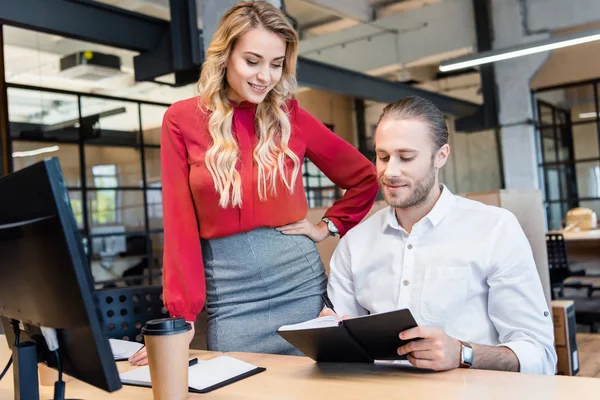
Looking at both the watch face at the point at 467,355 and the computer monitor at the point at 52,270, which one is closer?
the computer monitor at the point at 52,270

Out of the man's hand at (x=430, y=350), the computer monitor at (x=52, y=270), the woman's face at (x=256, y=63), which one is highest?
the woman's face at (x=256, y=63)

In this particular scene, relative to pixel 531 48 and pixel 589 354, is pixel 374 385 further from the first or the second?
pixel 531 48

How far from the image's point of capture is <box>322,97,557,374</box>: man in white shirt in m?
1.45

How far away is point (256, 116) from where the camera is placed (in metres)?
1.80

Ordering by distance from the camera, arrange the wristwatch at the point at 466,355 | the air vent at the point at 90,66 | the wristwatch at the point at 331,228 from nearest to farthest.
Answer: the wristwatch at the point at 466,355, the wristwatch at the point at 331,228, the air vent at the point at 90,66

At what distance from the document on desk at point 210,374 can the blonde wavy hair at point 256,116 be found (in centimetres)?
47

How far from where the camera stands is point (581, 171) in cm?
1022

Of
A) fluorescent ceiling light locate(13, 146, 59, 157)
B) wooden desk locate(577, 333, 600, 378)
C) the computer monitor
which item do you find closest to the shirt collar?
the computer monitor

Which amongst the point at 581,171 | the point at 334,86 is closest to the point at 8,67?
the point at 334,86

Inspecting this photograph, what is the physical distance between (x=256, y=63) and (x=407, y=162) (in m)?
0.50

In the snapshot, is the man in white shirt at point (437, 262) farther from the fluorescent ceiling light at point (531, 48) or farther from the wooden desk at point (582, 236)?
the fluorescent ceiling light at point (531, 48)

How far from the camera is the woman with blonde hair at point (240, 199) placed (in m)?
1.64

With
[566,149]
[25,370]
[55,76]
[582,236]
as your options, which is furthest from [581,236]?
[25,370]

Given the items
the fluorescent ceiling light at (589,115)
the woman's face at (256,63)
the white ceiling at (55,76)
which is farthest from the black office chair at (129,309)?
the fluorescent ceiling light at (589,115)
